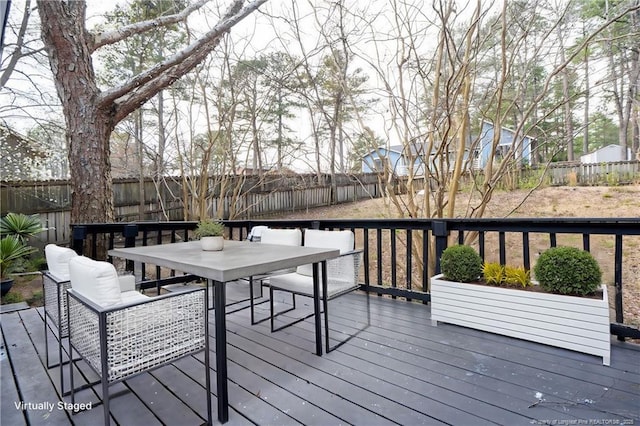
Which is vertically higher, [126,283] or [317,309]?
[126,283]

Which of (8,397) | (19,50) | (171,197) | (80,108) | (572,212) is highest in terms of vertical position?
(19,50)

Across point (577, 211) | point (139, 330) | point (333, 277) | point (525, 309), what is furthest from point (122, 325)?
point (577, 211)

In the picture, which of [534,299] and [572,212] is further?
[572,212]

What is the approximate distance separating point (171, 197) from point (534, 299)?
7.91 metres

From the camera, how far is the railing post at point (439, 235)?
10.1 feet

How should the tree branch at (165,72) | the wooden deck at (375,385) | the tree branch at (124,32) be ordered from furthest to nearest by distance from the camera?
the tree branch at (124,32) < the tree branch at (165,72) < the wooden deck at (375,385)

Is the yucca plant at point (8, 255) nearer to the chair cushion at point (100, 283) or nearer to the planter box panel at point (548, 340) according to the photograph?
the chair cushion at point (100, 283)

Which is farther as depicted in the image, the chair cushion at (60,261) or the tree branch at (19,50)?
the tree branch at (19,50)

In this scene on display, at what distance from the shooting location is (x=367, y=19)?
3.81 m

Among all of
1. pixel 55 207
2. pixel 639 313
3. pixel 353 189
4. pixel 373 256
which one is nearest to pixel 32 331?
pixel 55 207

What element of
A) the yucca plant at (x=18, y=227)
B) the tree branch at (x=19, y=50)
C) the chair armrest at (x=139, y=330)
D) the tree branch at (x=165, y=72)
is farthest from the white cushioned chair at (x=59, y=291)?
the tree branch at (x=19, y=50)

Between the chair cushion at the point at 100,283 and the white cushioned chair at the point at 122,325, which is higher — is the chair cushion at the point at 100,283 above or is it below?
above

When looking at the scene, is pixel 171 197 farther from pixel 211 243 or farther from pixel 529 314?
pixel 529 314

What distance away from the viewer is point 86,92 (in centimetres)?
433
